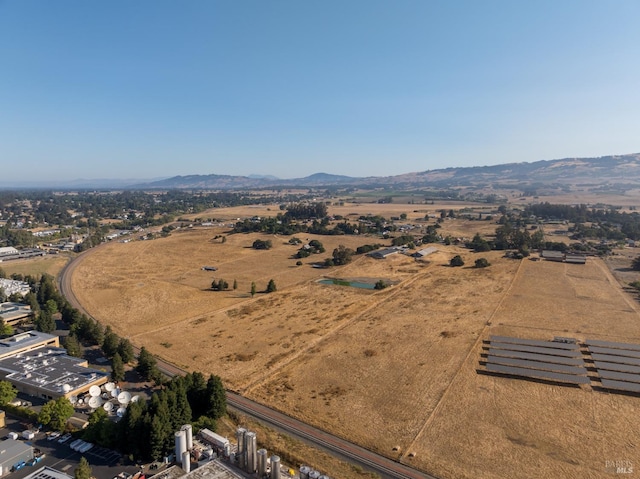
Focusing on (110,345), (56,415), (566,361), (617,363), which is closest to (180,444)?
→ (56,415)

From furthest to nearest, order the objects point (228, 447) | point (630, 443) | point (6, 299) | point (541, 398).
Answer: point (6, 299) < point (541, 398) < point (630, 443) < point (228, 447)

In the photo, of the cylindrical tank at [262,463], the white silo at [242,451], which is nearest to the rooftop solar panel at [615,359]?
the cylindrical tank at [262,463]

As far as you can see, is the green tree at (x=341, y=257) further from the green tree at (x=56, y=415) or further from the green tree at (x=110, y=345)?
the green tree at (x=56, y=415)

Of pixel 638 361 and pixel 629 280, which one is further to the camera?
pixel 629 280

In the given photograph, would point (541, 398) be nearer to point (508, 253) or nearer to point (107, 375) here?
point (107, 375)

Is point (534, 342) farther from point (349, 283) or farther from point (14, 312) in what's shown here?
point (14, 312)

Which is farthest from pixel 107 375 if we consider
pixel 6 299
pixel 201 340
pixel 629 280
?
pixel 629 280
